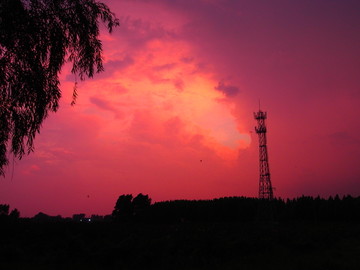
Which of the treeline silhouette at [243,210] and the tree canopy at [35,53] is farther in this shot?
the treeline silhouette at [243,210]

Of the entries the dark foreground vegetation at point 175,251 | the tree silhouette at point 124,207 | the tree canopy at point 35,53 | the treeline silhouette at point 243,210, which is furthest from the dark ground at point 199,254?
the tree silhouette at point 124,207

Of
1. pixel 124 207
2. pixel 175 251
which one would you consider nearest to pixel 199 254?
pixel 175 251

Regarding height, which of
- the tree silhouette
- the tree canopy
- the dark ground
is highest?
the tree silhouette

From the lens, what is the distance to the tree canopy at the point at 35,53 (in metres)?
8.48

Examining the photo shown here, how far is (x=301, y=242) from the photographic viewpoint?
64.9ft

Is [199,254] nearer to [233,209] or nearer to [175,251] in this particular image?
[175,251]

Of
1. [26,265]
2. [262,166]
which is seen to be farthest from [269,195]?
[26,265]

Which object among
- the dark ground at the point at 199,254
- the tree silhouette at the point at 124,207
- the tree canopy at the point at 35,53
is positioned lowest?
the dark ground at the point at 199,254

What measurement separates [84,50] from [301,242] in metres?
15.6

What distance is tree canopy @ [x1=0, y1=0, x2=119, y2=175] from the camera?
27.8ft

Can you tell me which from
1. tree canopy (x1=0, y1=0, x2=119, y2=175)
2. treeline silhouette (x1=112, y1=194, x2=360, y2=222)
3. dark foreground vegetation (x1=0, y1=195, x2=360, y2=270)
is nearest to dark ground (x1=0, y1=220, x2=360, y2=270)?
dark foreground vegetation (x1=0, y1=195, x2=360, y2=270)

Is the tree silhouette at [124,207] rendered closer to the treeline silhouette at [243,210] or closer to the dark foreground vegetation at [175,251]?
the treeline silhouette at [243,210]

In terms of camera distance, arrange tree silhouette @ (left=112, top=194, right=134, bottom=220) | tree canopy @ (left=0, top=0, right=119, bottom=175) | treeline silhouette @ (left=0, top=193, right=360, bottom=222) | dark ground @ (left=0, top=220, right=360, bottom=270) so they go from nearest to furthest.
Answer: tree canopy @ (left=0, top=0, right=119, bottom=175)
dark ground @ (left=0, top=220, right=360, bottom=270)
treeline silhouette @ (left=0, top=193, right=360, bottom=222)
tree silhouette @ (left=112, top=194, right=134, bottom=220)

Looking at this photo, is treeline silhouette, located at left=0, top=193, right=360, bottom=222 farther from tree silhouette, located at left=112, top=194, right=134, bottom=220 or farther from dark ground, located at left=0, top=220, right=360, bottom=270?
dark ground, located at left=0, top=220, right=360, bottom=270
